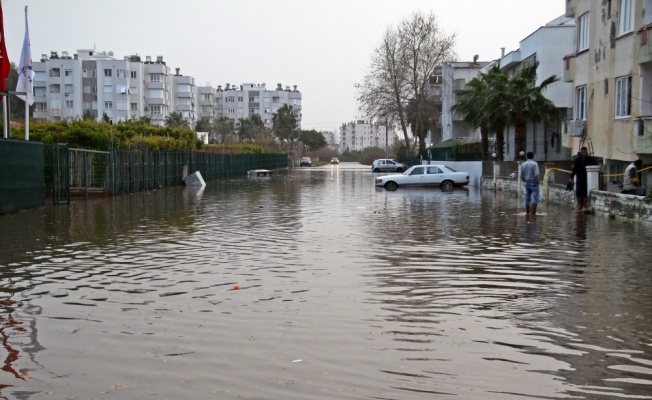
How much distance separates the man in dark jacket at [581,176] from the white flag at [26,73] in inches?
756

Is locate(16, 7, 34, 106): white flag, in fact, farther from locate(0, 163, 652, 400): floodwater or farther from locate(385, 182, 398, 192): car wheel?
locate(385, 182, 398, 192): car wheel

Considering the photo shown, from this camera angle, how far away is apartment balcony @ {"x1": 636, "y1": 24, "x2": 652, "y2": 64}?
23.5 m

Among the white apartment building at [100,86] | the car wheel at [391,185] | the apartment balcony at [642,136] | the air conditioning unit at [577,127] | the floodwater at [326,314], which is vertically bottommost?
the floodwater at [326,314]

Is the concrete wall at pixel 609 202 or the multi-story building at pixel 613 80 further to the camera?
the multi-story building at pixel 613 80

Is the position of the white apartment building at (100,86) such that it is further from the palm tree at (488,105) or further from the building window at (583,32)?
the building window at (583,32)

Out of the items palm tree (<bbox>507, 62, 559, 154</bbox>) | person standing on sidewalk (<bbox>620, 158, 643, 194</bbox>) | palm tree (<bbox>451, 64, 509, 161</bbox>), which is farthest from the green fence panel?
palm tree (<bbox>507, 62, 559, 154</bbox>)

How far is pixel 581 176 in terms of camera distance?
22.7 meters

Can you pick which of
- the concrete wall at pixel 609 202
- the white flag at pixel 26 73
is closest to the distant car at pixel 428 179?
the concrete wall at pixel 609 202

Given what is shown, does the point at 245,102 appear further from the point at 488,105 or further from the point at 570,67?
the point at 570,67

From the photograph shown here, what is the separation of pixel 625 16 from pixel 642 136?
5012 millimetres

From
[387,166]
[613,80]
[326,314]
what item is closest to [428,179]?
[613,80]

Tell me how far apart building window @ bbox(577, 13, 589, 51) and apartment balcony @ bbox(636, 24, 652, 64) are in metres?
6.34

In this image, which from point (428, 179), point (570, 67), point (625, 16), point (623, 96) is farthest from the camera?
point (428, 179)

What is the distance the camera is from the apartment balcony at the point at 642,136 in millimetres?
23312
